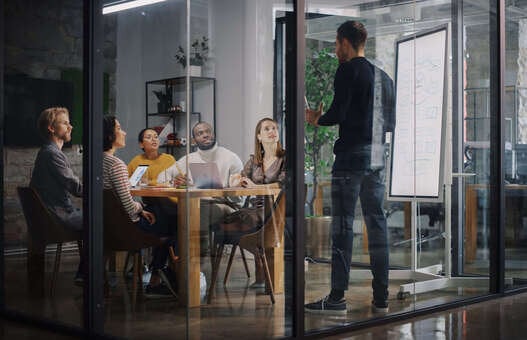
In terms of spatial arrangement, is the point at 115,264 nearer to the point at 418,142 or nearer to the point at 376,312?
the point at 376,312

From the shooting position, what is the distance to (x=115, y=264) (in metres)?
4.49

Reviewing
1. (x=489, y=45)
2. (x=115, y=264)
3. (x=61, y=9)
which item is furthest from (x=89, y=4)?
(x=489, y=45)

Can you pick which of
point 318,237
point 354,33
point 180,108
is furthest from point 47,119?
point 354,33

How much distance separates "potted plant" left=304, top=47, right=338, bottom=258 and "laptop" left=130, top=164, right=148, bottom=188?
89 centimetres

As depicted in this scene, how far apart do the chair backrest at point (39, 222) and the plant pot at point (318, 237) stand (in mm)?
1340

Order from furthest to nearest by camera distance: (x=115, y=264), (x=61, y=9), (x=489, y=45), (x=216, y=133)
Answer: (x=489, y=45) → (x=61, y=9) → (x=115, y=264) → (x=216, y=133)

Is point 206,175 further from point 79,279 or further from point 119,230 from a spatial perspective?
point 79,279

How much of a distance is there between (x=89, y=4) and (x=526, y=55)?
3.52m

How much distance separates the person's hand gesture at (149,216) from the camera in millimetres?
4273

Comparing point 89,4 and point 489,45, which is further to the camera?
point 489,45

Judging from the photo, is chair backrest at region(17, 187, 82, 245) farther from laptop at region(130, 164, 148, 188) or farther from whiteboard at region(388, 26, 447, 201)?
whiteboard at region(388, 26, 447, 201)

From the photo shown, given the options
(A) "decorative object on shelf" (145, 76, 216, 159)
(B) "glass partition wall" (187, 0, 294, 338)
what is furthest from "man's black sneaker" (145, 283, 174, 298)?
(A) "decorative object on shelf" (145, 76, 216, 159)

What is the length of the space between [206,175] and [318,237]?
0.85m

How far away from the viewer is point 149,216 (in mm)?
4305
